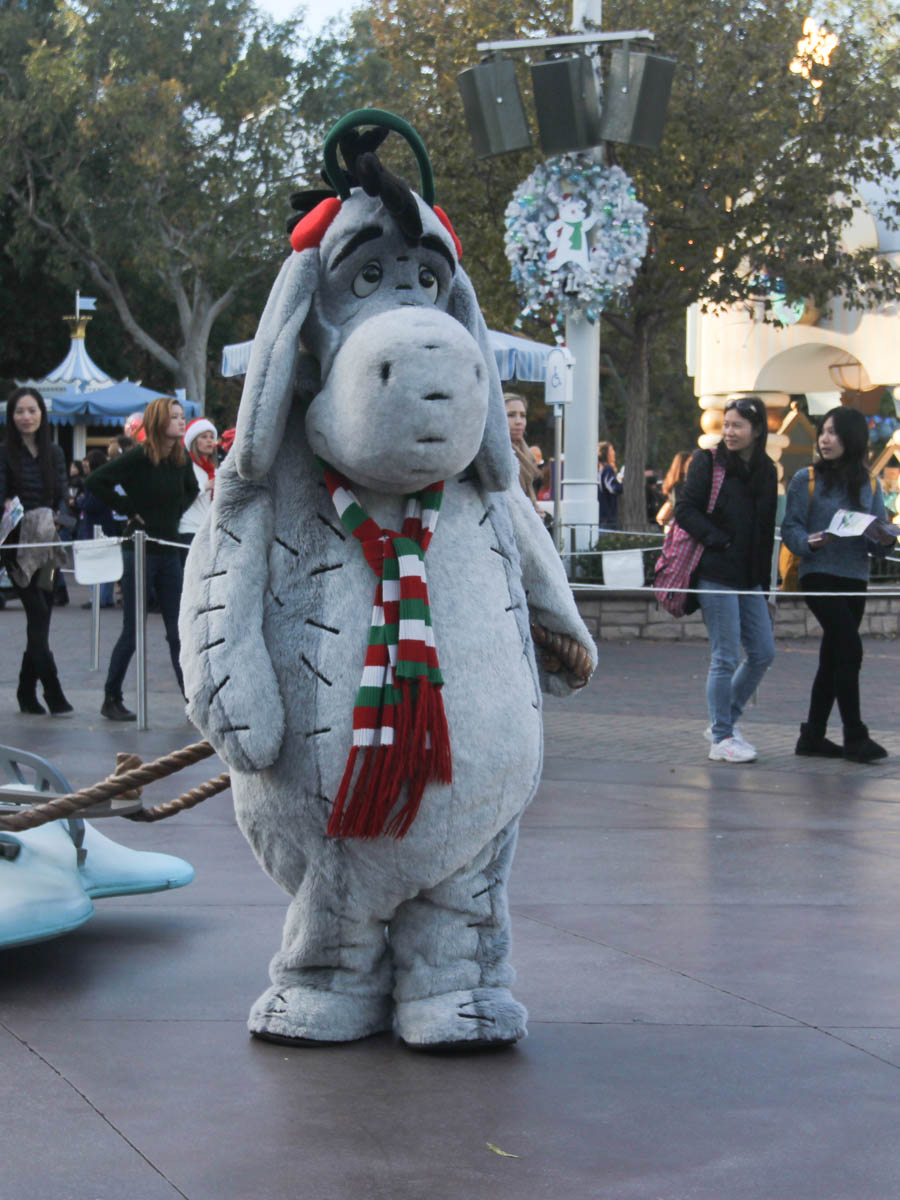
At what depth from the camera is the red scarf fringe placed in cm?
346

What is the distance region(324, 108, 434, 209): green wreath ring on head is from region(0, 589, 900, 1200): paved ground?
79.3 inches

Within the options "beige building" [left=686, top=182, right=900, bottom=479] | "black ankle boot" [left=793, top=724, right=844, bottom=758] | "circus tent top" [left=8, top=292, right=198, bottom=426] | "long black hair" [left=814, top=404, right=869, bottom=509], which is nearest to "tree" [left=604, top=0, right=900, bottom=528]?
"beige building" [left=686, top=182, right=900, bottom=479]

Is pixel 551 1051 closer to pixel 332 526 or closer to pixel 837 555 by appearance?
pixel 332 526

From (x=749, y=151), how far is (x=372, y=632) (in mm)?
16872

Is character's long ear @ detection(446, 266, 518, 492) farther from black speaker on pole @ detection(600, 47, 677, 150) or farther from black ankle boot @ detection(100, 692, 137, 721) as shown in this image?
black speaker on pole @ detection(600, 47, 677, 150)

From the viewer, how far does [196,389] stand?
35844mm

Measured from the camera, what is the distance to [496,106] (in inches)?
567

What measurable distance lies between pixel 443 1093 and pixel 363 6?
3239cm

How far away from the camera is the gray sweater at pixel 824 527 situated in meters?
8.48

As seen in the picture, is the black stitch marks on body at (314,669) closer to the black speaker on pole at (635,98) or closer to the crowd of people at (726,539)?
the crowd of people at (726,539)

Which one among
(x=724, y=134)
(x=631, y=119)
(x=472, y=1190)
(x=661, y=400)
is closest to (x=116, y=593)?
(x=631, y=119)

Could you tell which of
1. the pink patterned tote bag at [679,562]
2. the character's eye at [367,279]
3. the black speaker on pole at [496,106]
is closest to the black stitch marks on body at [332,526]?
the character's eye at [367,279]

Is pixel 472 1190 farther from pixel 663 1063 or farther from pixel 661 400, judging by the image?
pixel 661 400

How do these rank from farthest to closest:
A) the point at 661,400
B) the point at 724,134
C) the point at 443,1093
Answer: the point at 661,400 < the point at 724,134 < the point at 443,1093
